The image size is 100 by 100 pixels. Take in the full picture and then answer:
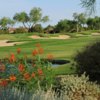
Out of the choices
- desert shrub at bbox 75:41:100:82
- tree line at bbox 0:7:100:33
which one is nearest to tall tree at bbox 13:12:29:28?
tree line at bbox 0:7:100:33

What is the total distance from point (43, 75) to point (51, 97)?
4.09 metres

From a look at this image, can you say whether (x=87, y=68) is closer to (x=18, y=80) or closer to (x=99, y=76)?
(x=99, y=76)

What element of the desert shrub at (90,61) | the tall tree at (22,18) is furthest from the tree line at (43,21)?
the desert shrub at (90,61)

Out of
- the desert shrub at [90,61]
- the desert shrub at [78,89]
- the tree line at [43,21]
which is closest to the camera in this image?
the desert shrub at [78,89]

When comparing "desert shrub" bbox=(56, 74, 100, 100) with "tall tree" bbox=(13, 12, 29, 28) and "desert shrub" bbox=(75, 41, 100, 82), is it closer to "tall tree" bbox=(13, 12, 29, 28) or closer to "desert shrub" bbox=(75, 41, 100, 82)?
"desert shrub" bbox=(75, 41, 100, 82)

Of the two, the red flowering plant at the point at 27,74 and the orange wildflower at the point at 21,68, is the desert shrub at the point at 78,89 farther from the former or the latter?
the orange wildflower at the point at 21,68

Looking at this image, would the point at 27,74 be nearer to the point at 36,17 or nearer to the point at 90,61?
the point at 90,61

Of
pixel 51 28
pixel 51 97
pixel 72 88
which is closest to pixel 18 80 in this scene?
pixel 72 88

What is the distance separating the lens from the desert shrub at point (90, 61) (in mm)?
Answer: 11531

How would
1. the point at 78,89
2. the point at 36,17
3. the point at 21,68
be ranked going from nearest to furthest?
the point at 21,68
the point at 78,89
the point at 36,17

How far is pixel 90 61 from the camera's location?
11555 millimetres

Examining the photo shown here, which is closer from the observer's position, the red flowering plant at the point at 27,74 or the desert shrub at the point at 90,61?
the red flowering plant at the point at 27,74

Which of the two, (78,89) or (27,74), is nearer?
(27,74)

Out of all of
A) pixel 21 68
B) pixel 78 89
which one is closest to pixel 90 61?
pixel 78 89
